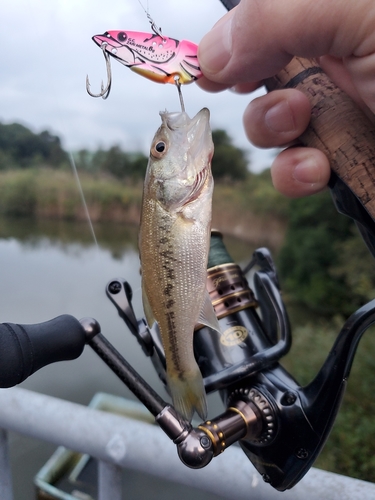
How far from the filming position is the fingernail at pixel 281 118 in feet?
4.07

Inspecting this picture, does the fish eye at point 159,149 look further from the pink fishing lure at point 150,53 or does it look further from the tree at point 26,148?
the tree at point 26,148

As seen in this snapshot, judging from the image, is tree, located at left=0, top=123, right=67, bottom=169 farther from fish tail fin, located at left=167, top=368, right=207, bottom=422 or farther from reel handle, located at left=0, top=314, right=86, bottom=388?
fish tail fin, located at left=167, top=368, right=207, bottom=422

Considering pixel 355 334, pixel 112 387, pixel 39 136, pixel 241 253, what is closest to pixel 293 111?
pixel 355 334

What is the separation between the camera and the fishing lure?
840mm

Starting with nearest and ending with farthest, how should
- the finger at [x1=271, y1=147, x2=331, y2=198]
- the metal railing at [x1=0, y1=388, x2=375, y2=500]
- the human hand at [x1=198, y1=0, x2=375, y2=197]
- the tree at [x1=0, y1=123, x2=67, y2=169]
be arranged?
the human hand at [x1=198, y1=0, x2=375, y2=197]
the metal railing at [x1=0, y1=388, x2=375, y2=500]
the finger at [x1=271, y1=147, x2=331, y2=198]
the tree at [x1=0, y1=123, x2=67, y2=169]

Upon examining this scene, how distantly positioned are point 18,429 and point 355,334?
3.46 ft

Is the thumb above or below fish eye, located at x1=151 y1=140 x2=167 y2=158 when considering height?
above

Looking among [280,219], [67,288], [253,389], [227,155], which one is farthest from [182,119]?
[280,219]

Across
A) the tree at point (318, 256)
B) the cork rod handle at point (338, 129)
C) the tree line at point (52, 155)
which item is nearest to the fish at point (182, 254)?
the cork rod handle at point (338, 129)

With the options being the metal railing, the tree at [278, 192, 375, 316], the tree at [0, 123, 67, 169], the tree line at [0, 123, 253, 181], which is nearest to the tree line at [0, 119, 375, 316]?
the tree at [278, 192, 375, 316]

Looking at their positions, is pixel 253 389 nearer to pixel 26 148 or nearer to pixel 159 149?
pixel 159 149

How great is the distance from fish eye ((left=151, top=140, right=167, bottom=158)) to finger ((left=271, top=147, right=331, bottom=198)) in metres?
0.48

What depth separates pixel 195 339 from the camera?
3.65 ft

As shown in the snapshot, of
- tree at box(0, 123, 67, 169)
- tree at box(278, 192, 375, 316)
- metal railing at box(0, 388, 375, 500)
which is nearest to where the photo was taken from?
metal railing at box(0, 388, 375, 500)
